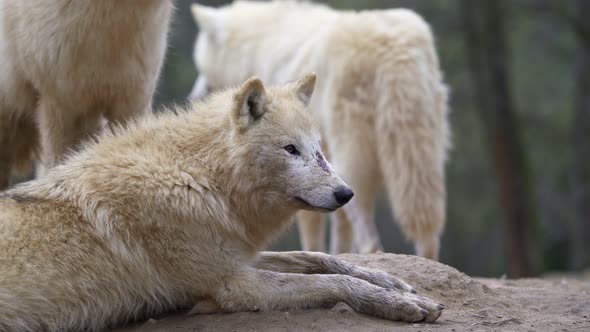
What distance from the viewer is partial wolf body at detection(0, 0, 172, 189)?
590 cm

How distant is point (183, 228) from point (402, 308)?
1339mm

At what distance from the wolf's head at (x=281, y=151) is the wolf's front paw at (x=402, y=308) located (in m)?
0.63

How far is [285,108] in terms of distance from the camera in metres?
5.12

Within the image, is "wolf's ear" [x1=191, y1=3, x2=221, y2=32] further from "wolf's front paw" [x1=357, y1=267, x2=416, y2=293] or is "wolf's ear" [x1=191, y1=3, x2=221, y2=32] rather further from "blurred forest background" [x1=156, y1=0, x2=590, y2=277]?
"wolf's front paw" [x1=357, y1=267, x2=416, y2=293]

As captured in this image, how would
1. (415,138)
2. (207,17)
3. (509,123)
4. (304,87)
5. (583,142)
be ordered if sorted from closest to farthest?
(304,87) < (415,138) < (207,17) < (509,123) < (583,142)

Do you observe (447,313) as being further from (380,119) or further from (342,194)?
(380,119)

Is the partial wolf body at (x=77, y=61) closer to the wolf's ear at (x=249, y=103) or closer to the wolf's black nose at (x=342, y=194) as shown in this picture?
the wolf's ear at (x=249, y=103)

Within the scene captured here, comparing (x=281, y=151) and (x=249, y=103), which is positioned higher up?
(x=249, y=103)

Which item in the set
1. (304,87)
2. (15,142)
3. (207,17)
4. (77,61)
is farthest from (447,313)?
(207,17)

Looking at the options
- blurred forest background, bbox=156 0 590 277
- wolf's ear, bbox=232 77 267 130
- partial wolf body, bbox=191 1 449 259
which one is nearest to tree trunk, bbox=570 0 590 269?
blurred forest background, bbox=156 0 590 277

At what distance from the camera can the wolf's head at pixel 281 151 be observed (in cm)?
486

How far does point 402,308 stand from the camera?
16.2 ft

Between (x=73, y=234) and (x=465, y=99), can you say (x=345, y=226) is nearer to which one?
(x=73, y=234)

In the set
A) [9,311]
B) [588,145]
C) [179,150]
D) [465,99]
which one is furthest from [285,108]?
[465,99]
